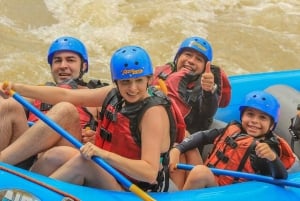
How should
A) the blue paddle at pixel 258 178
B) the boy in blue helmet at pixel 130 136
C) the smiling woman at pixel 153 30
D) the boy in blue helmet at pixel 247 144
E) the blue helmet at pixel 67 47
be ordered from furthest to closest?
the smiling woman at pixel 153 30 < the blue helmet at pixel 67 47 < the boy in blue helmet at pixel 247 144 < the blue paddle at pixel 258 178 < the boy in blue helmet at pixel 130 136

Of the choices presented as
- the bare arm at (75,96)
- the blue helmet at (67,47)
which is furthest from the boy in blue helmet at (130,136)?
the blue helmet at (67,47)

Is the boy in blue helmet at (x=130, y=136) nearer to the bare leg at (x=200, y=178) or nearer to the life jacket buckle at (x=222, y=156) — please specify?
the bare leg at (x=200, y=178)

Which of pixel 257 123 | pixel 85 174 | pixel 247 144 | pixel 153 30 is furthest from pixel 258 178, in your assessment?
pixel 153 30

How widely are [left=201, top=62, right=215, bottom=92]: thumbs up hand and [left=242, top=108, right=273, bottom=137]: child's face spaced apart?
255 mm

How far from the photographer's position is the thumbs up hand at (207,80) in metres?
2.83

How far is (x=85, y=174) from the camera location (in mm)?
2182

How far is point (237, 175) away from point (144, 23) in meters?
3.85

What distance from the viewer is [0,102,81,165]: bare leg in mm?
2215

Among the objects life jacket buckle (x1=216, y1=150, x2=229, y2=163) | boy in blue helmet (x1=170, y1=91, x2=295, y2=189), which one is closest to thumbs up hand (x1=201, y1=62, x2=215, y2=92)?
boy in blue helmet (x1=170, y1=91, x2=295, y2=189)

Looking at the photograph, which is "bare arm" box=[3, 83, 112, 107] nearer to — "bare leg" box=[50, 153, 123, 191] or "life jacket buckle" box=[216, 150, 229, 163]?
"bare leg" box=[50, 153, 123, 191]

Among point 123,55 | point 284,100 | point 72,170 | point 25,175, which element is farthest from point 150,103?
point 284,100

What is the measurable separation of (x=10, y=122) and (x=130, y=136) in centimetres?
46

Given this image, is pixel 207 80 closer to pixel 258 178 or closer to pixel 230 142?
pixel 230 142

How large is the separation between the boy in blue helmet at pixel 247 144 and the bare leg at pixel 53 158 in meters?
0.52
